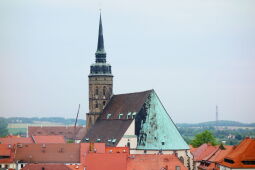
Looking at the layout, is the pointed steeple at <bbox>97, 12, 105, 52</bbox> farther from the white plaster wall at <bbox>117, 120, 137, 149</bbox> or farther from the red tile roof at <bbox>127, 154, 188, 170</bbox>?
the red tile roof at <bbox>127, 154, 188, 170</bbox>

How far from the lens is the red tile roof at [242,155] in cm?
9656

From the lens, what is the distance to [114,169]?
100 meters

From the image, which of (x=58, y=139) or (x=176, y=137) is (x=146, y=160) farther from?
(x=58, y=139)

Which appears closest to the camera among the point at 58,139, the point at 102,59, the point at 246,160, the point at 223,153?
the point at 246,160

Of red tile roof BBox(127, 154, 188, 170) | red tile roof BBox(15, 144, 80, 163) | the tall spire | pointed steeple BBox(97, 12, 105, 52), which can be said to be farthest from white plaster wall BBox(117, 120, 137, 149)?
pointed steeple BBox(97, 12, 105, 52)

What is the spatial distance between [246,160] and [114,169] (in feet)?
64.9

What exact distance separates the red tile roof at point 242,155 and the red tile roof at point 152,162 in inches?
291

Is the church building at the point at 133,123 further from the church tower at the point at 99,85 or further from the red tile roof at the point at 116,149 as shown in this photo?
the red tile roof at the point at 116,149

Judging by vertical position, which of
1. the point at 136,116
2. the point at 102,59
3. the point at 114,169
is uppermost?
the point at 102,59

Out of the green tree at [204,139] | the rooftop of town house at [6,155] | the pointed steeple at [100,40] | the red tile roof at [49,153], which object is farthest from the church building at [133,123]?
the green tree at [204,139]

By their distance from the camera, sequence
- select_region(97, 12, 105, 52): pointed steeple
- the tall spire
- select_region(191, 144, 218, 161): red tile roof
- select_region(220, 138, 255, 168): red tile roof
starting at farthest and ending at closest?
1. select_region(97, 12, 105, 52): pointed steeple
2. the tall spire
3. select_region(191, 144, 218, 161): red tile roof
4. select_region(220, 138, 255, 168): red tile roof

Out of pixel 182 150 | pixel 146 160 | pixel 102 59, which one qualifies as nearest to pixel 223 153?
pixel 182 150

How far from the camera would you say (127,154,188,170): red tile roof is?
101 metres

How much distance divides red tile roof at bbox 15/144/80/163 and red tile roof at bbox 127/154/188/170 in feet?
54.7
